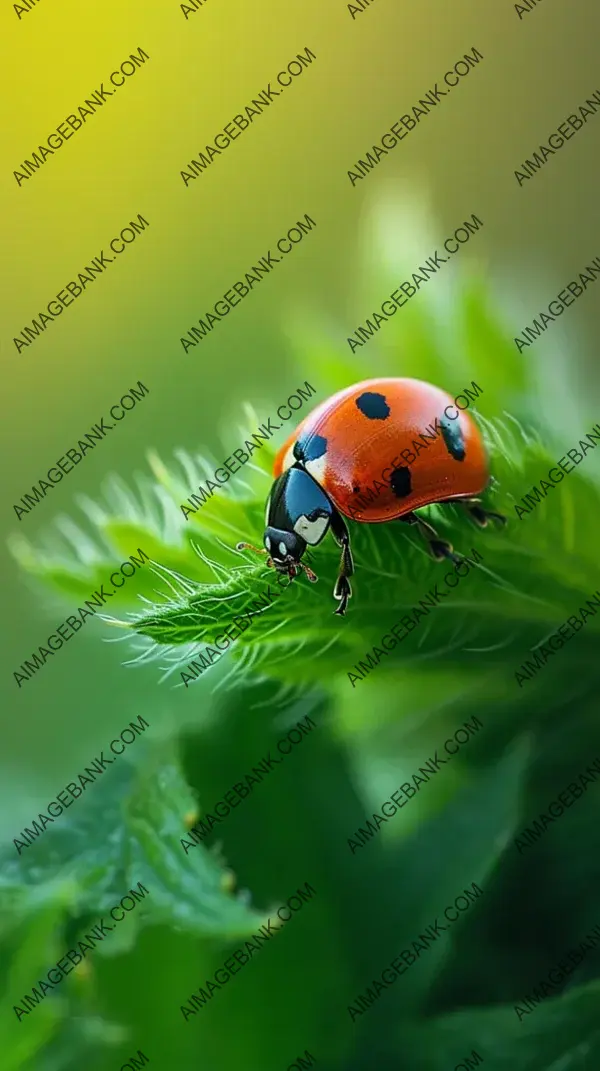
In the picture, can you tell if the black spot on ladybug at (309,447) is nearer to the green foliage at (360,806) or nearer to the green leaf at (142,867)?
the green foliage at (360,806)

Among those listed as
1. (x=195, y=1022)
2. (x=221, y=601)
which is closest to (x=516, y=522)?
(x=221, y=601)

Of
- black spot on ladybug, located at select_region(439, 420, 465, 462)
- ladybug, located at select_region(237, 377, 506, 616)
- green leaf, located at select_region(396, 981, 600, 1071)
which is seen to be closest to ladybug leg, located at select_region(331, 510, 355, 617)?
ladybug, located at select_region(237, 377, 506, 616)

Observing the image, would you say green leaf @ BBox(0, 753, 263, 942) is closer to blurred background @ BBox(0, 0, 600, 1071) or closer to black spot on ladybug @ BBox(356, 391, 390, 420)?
blurred background @ BBox(0, 0, 600, 1071)

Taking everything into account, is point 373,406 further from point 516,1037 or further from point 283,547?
point 516,1037

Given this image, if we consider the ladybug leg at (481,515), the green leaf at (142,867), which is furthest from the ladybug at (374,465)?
the green leaf at (142,867)

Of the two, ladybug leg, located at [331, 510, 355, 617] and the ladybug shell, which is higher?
the ladybug shell
